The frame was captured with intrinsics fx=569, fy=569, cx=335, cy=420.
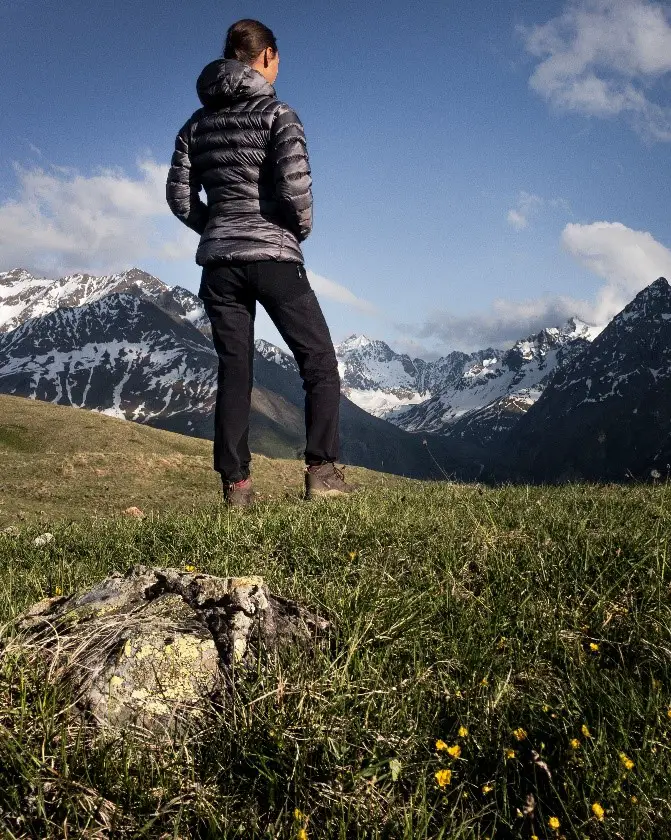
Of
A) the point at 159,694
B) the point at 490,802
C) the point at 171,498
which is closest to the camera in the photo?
the point at 490,802

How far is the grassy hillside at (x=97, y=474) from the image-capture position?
60.2ft

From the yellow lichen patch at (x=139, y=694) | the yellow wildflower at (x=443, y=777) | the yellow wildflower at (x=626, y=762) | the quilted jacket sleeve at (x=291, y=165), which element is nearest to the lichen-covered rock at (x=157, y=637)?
the yellow lichen patch at (x=139, y=694)

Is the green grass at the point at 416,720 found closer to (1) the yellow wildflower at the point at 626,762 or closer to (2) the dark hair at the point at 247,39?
(1) the yellow wildflower at the point at 626,762

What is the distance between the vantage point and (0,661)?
252 cm

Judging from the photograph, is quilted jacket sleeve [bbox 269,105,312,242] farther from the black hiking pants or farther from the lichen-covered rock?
the lichen-covered rock

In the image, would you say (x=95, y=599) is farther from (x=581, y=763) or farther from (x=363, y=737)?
(x=581, y=763)

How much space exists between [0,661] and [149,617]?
0.67 m

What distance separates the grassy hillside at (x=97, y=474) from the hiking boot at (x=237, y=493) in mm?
4041

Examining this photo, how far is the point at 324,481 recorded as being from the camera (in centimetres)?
845

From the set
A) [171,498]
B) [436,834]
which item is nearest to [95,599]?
[436,834]

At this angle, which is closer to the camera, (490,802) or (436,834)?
(436,834)

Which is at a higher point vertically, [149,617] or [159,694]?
[149,617]

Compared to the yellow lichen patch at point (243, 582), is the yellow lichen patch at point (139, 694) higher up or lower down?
lower down

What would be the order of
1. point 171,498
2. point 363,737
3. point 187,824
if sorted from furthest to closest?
point 171,498 < point 363,737 < point 187,824
